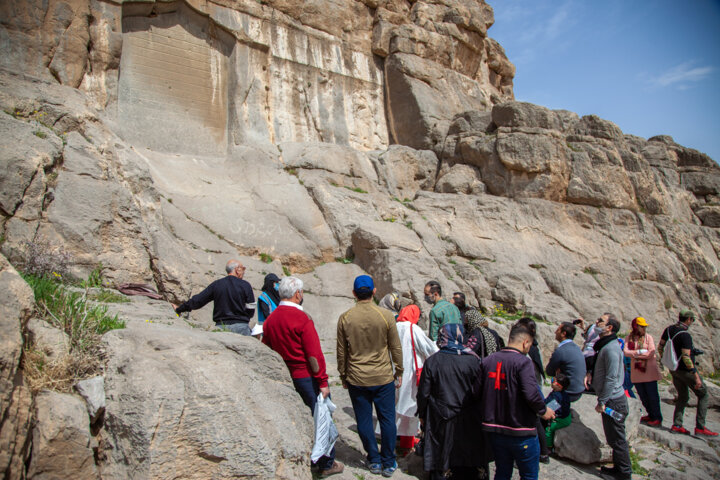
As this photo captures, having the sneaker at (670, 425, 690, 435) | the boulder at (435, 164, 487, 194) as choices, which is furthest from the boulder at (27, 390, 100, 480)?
the boulder at (435, 164, 487, 194)

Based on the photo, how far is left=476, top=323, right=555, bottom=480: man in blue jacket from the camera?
385cm

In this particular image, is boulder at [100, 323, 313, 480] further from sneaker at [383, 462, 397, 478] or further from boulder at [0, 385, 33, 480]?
sneaker at [383, 462, 397, 478]

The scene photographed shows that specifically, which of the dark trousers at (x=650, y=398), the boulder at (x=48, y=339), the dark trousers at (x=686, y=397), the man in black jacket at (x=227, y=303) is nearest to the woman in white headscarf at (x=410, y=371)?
the man in black jacket at (x=227, y=303)

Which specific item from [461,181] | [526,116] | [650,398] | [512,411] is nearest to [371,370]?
[512,411]

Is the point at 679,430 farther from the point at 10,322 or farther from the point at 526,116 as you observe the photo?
the point at 526,116

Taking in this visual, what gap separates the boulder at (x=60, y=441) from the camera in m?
3.01

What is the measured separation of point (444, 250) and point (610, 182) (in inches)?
223

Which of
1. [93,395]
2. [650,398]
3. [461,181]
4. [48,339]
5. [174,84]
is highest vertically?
[174,84]

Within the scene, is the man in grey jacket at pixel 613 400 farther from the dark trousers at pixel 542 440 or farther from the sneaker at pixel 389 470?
the sneaker at pixel 389 470

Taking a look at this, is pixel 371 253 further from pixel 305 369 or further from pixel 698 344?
pixel 698 344

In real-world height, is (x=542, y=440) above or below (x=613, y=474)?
above

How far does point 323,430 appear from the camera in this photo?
4160mm

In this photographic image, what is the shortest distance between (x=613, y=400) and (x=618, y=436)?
0.34 meters

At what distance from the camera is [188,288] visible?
24.8 ft
